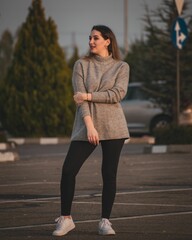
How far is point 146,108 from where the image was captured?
32125 millimetres

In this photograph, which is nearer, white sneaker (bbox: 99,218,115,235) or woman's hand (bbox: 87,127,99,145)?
woman's hand (bbox: 87,127,99,145)

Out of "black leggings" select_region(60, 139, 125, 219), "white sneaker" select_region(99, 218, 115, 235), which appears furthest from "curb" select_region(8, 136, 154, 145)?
"white sneaker" select_region(99, 218, 115, 235)

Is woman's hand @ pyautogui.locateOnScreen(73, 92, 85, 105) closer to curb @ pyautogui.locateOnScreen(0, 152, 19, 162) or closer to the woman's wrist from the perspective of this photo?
the woman's wrist

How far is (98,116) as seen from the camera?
868cm

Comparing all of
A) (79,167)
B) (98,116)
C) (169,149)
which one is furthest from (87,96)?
(169,149)

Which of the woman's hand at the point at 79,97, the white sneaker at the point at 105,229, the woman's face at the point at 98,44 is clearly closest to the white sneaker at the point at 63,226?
the white sneaker at the point at 105,229

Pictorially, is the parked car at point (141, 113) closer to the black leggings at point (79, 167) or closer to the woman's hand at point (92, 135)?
the black leggings at point (79, 167)

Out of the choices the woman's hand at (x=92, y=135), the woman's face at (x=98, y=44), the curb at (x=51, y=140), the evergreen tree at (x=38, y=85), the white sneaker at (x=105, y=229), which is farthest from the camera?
A: the evergreen tree at (x=38, y=85)

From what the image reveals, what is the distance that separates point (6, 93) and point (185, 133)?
9778mm

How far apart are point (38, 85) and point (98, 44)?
2211 centimetres

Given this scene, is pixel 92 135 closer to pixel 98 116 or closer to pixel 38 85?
pixel 98 116

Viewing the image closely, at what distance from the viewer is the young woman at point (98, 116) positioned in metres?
8.60

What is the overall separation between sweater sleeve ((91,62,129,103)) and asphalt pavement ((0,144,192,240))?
1095 millimetres

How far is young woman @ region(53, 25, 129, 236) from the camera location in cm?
860
